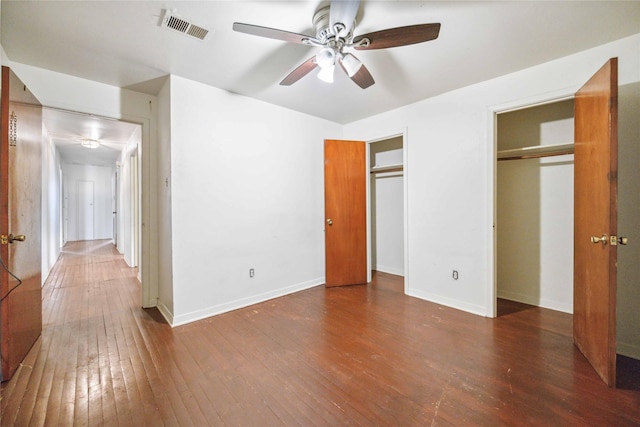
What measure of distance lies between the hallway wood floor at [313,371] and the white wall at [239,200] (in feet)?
1.41

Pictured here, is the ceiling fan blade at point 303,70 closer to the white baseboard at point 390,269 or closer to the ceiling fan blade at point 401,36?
the ceiling fan blade at point 401,36

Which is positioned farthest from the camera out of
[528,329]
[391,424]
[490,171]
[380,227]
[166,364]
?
[380,227]

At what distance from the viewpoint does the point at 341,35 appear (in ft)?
5.53

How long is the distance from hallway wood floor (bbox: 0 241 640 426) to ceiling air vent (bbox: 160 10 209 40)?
2.46 meters

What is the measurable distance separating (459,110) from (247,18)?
2358 mm

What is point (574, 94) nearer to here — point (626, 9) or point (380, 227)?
point (626, 9)

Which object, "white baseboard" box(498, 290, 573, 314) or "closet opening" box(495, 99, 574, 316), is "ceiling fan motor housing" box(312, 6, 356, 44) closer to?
"closet opening" box(495, 99, 574, 316)

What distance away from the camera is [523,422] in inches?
55.0

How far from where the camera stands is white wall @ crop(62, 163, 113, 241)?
8250 millimetres

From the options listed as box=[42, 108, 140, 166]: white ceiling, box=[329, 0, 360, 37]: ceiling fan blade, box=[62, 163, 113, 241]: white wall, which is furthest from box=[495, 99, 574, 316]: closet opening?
box=[62, 163, 113, 241]: white wall

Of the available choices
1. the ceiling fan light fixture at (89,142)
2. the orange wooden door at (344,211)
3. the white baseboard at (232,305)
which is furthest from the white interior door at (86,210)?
the orange wooden door at (344,211)

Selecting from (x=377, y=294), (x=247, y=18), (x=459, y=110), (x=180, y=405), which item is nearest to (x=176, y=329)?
(x=180, y=405)

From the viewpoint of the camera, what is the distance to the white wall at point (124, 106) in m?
2.42

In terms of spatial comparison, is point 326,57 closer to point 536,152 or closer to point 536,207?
point 536,152
